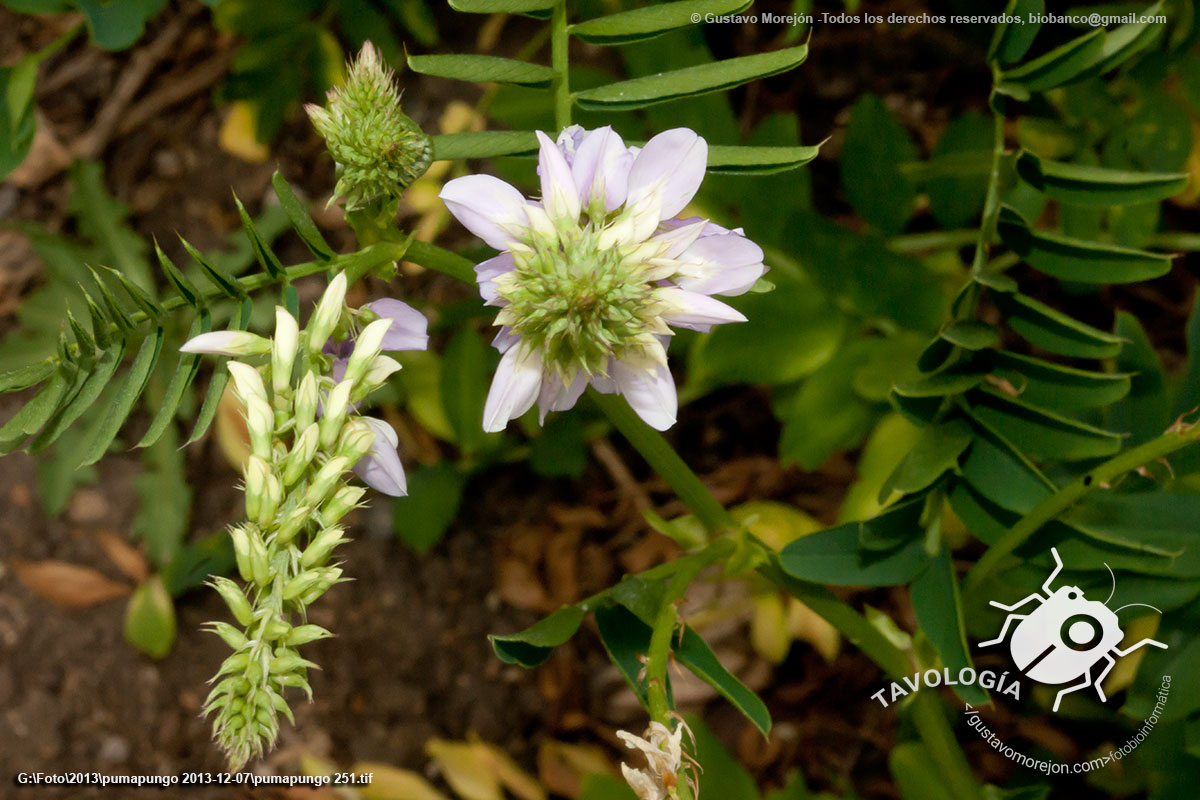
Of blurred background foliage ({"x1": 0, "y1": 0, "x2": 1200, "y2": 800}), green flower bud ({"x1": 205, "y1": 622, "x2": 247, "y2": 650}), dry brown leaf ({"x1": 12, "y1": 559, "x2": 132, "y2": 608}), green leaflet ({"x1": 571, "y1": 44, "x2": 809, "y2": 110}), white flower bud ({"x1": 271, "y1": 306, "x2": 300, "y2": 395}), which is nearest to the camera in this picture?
green flower bud ({"x1": 205, "y1": 622, "x2": 247, "y2": 650})

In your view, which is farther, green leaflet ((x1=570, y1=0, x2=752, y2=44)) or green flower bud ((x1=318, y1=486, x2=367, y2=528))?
green leaflet ((x1=570, y1=0, x2=752, y2=44))

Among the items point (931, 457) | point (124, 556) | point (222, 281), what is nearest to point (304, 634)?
point (222, 281)

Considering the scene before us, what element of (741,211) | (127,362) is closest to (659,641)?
(741,211)

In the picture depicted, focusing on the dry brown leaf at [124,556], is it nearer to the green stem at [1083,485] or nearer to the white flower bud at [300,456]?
the white flower bud at [300,456]

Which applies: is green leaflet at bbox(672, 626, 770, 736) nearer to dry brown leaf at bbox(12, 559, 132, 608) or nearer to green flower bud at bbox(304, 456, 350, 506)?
green flower bud at bbox(304, 456, 350, 506)

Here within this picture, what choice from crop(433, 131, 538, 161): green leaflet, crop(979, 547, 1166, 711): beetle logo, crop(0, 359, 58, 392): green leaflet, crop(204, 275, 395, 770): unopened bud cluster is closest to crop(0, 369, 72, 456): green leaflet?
crop(0, 359, 58, 392): green leaflet

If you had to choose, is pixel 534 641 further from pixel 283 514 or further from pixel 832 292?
pixel 832 292

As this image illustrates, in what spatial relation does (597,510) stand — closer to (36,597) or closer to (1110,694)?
(1110,694)
